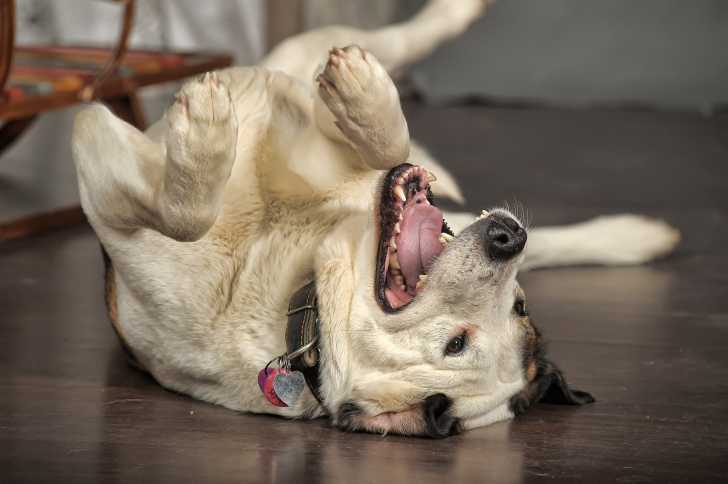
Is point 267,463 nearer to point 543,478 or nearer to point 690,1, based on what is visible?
point 543,478

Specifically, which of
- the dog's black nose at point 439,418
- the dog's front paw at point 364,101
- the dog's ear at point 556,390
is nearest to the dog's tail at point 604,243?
the dog's ear at point 556,390

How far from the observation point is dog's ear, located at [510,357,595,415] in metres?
2.55

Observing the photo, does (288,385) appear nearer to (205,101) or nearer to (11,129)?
(205,101)

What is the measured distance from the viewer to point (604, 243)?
391 centimetres

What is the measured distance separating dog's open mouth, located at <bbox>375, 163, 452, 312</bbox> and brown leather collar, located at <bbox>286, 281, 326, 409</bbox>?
14cm

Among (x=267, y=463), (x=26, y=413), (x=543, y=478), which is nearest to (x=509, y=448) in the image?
(x=543, y=478)

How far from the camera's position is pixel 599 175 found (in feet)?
17.5

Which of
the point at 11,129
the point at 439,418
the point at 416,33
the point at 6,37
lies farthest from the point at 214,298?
the point at 11,129

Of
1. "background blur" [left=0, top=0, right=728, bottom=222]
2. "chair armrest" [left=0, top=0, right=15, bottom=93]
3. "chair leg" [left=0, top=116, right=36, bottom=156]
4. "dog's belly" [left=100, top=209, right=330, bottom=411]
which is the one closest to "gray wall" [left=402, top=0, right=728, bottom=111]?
"background blur" [left=0, top=0, right=728, bottom=222]

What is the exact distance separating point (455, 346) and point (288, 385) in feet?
1.16

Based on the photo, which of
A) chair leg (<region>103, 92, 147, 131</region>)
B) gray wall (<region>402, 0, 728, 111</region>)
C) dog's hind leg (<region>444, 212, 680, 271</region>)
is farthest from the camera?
gray wall (<region>402, 0, 728, 111</region>)

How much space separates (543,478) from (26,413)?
1.14 metres

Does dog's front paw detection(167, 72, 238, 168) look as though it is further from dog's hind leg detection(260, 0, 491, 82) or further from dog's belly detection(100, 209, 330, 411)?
dog's hind leg detection(260, 0, 491, 82)

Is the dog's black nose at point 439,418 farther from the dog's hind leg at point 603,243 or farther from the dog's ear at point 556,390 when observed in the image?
the dog's hind leg at point 603,243
